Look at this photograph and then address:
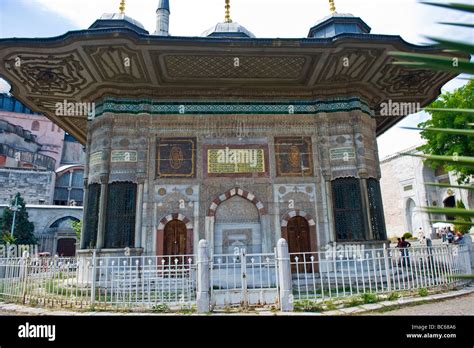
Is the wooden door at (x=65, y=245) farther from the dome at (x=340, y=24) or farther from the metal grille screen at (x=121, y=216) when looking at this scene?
the dome at (x=340, y=24)

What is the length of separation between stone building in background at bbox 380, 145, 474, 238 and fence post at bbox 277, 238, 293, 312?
819 inches

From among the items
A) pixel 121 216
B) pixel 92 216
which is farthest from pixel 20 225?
pixel 121 216

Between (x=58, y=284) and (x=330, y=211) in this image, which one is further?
(x=330, y=211)

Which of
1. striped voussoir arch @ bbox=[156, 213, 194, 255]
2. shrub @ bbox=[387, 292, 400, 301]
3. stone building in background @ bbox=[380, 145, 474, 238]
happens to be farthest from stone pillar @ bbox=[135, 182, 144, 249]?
stone building in background @ bbox=[380, 145, 474, 238]

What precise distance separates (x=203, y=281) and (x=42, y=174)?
31592mm

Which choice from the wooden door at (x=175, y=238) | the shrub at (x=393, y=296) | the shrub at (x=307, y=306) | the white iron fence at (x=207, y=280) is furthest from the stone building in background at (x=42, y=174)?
the shrub at (x=393, y=296)

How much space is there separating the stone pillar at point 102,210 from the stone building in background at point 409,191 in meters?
20.6

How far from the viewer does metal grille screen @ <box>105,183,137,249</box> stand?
8828mm

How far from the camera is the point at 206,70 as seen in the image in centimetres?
917

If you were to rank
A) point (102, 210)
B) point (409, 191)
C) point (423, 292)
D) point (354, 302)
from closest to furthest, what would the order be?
1. point (354, 302)
2. point (423, 292)
3. point (102, 210)
4. point (409, 191)

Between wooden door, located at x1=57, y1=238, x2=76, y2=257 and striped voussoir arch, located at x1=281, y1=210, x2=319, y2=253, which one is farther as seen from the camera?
wooden door, located at x1=57, y1=238, x2=76, y2=257

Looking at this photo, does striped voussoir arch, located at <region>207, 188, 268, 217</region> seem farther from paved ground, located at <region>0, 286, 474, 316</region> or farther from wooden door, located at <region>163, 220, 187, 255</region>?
paved ground, located at <region>0, 286, 474, 316</region>

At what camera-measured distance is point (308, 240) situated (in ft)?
30.5

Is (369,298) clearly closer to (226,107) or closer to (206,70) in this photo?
(226,107)
